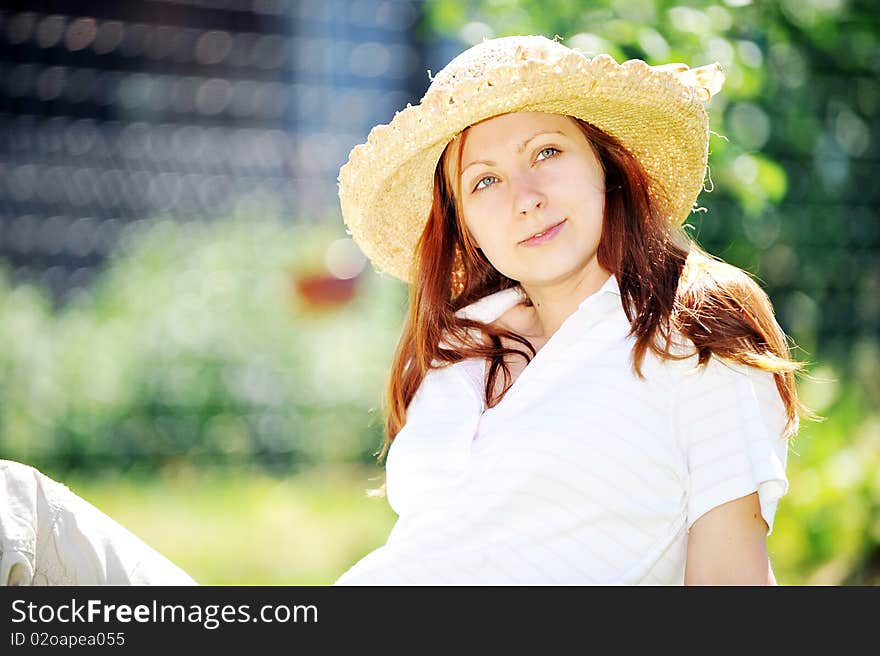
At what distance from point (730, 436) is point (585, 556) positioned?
31cm

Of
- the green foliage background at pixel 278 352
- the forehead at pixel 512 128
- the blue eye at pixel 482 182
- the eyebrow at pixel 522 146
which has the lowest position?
the blue eye at pixel 482 182

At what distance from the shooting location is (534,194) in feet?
7.00

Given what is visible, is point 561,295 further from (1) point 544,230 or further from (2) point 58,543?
(2) point 58,543

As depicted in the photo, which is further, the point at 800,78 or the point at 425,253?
the point at 800,78

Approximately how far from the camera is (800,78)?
4.46m

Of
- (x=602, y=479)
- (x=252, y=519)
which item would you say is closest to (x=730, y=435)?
(x=602, y=479)

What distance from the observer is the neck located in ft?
7.57

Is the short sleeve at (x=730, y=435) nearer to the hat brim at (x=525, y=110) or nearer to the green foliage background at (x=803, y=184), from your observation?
the hat brim at (x=525, y=110)

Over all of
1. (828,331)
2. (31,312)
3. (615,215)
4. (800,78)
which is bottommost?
(615,215)

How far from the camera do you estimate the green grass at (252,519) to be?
161 inches

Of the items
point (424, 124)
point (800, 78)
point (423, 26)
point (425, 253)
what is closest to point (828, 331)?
point (800, 78)

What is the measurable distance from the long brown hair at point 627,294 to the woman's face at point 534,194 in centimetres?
6

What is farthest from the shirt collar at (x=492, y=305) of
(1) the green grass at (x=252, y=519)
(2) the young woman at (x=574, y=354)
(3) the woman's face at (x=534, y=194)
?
(1) the green grass at (x=252, y=519)

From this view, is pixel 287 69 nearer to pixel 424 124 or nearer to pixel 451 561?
pixel 424 124
